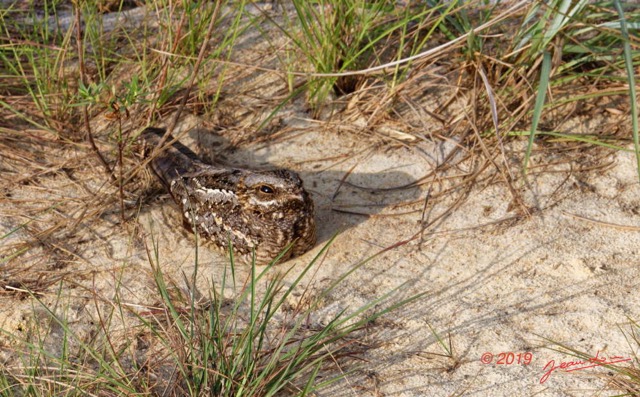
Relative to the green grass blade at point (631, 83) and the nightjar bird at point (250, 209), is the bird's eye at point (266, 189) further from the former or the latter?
the green grass blade at point (631, 83)

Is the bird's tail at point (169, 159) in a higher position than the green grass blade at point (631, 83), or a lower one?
lower

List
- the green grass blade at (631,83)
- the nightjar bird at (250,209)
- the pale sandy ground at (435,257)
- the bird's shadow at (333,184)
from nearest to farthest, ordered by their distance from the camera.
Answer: the pale sandy ground at (435,257) < the green grass blade at (631,83) < the nightjar bird at (250,209) < the bird's shadow at (333,184)

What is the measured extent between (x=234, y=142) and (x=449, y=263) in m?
1.47

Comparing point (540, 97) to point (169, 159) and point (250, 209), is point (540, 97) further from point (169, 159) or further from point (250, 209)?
point (169, 159)

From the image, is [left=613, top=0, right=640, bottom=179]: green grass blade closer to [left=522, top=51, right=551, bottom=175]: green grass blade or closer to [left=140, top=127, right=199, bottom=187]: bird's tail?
[left=522, top=51, right=551, bottom=175]: green grass blade

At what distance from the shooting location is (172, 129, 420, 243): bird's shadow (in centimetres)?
391

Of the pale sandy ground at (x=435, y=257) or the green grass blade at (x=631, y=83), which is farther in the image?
the green grass blade at (x=631, y=83)

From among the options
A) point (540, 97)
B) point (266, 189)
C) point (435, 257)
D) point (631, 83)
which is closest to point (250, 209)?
point (266, 189)

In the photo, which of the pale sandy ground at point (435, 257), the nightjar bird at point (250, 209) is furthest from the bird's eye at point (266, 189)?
the pale sandy ground at point (435, 257)

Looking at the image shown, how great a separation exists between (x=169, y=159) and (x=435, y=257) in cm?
149

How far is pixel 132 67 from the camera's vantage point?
15.1 feet

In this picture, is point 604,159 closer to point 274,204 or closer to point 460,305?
point 460,305

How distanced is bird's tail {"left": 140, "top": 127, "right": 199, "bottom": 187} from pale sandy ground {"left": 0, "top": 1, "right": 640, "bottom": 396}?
6.2 inches

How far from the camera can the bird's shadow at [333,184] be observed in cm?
391
